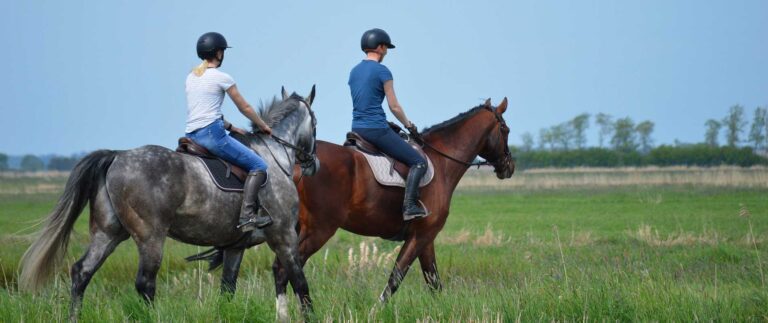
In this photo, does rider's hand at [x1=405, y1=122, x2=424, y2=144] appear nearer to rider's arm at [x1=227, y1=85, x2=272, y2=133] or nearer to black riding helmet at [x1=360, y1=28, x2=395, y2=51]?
black riding helmet at [x1=360, y1=28, x2=395, y2=51]

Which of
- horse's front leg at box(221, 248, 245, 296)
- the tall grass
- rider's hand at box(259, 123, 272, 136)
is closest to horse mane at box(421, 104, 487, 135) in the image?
rider's hand at box(259, 123, 272, 136)

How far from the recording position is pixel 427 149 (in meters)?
10.8

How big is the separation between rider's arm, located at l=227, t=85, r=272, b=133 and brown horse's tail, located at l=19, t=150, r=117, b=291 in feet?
3.86

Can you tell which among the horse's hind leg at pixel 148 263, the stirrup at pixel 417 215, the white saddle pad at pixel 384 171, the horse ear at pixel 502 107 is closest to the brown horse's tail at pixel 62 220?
the horse's hind leg at pixel 148 263

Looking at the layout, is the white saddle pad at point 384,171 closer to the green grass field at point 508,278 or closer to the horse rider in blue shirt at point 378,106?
the horse rider in blue shirt at point 378,106

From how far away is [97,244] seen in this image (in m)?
7.82

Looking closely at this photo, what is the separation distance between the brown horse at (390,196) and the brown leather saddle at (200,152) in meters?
1.10

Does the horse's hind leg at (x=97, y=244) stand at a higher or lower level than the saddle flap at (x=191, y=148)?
lower

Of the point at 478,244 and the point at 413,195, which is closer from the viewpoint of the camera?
the point at 413,195

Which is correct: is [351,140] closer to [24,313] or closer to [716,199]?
[24,313]

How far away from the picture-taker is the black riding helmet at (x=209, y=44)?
8359 millimetres

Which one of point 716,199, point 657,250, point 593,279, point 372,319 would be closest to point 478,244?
point 657,250

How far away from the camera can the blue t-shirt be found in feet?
32.9

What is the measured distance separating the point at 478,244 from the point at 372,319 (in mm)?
10945
